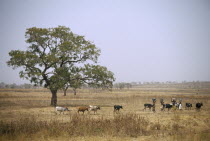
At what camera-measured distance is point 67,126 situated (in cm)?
1391

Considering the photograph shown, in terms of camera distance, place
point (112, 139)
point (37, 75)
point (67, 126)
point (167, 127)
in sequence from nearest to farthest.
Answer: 1. point (112, 139)
2. point (67, 126)
3. point (167, 127)
4. point (37, 75)

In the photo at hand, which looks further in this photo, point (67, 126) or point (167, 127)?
point (167, 127)

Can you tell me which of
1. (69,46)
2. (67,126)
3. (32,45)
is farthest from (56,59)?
(67,126)

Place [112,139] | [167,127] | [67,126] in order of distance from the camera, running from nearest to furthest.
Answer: [112,139], [67,126], [167,127]

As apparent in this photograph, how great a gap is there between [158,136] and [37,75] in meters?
21.8

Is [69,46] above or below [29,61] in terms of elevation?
above

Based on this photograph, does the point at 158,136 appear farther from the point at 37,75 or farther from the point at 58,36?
the point at 58,36

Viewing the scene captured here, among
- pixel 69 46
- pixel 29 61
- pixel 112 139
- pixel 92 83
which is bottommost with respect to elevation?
pixel 112 139

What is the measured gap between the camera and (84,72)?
3181cm

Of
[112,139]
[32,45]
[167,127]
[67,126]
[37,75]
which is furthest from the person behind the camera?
[32,45]

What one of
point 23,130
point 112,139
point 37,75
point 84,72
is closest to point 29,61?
point 37,75

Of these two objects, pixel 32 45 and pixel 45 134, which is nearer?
pixel 45 134

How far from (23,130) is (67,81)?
60.8 ft

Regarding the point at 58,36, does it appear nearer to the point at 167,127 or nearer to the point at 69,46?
the point at 69,46
